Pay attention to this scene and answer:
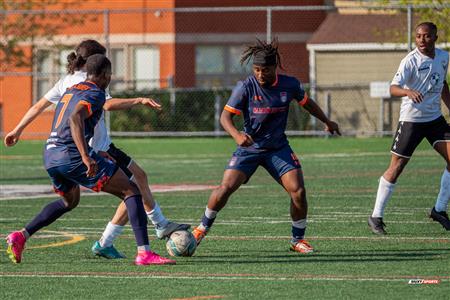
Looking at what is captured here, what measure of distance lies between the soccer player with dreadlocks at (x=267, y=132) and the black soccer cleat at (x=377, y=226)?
160 centimetres

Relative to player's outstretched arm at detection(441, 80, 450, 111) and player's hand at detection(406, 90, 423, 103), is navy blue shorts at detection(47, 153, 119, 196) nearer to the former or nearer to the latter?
player's hand at detection(406, 90, 423, 103)

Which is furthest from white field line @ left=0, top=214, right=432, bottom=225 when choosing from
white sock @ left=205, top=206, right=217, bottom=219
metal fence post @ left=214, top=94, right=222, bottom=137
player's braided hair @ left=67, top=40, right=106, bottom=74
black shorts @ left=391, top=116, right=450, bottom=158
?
metal fence post @ left=214, top=94, right=222, bottom=137

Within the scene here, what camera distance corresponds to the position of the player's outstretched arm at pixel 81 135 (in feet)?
34.1

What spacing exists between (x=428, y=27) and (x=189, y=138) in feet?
65.8

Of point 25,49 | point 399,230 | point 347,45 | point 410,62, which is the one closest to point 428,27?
point 410,62

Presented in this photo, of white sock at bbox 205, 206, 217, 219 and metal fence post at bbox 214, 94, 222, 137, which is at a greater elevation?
white sock at bbox 205, 206, 217, 219

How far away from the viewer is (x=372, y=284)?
937cm

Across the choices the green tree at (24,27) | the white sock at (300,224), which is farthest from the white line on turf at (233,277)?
the green tree at (24,27)

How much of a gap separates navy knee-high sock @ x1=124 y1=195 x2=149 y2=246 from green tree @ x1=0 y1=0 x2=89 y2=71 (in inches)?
1041

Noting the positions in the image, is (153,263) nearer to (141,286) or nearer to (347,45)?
(141,286)

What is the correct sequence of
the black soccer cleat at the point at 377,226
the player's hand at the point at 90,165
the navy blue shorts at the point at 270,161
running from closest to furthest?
the player's hand at the point at 90,165 < the navy blue shorts at the point at 270,161 < the black soccer cleat at the point at 377,226

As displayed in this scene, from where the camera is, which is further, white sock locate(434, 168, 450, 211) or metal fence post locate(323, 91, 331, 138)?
metal fence post locate(323, 91, 331, 138)

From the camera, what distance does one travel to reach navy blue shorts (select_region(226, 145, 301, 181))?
38.3 feet

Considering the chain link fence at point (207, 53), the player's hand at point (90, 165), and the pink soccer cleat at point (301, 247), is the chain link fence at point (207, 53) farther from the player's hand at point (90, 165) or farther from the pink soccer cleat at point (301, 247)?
the player's hand at point (90, 165)
